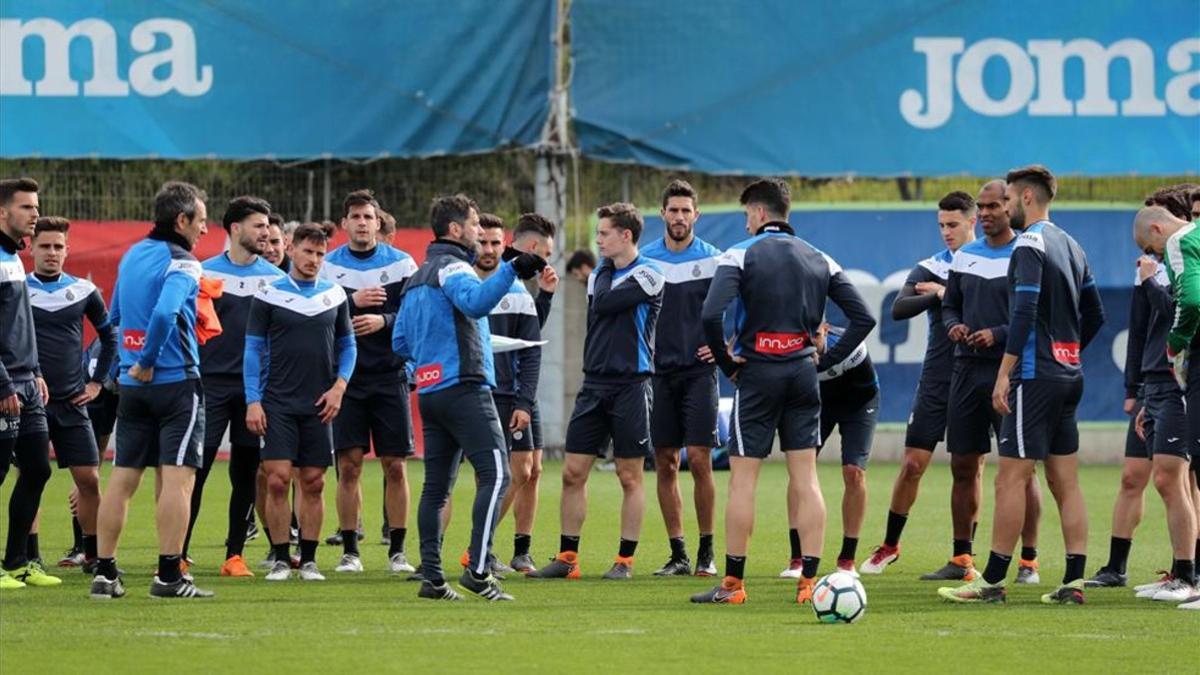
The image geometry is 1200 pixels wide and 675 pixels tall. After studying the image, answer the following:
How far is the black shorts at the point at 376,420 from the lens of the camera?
11.6 metres

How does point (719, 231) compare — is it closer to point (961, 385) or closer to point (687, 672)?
point (961, 385)

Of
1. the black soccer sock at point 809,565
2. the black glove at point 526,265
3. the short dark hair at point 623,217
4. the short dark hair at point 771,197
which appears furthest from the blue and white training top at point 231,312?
the black soccer sock at point 809,565

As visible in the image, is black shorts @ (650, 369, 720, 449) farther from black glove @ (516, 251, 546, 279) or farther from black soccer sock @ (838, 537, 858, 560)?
black glove @ (516, 251, 546, 279)

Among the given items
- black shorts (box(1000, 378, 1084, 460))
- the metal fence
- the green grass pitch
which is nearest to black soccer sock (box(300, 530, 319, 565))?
the green grass pitch

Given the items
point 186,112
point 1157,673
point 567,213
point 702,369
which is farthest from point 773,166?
point 1157,673

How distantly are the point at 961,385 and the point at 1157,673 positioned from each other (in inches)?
141

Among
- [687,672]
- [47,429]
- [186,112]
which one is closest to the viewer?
[687,672]

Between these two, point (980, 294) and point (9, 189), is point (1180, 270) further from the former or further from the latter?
point (9, 189)

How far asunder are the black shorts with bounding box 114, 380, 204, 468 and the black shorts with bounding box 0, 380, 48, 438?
0.78 m

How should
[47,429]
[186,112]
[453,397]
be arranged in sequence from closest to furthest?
[453,397]
[47,429]
[186,112]

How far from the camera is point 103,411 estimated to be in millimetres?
12891

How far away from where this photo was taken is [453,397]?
31.8 feet

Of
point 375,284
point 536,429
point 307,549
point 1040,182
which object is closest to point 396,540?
point 307,549

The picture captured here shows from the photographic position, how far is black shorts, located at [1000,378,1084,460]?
9766mm
